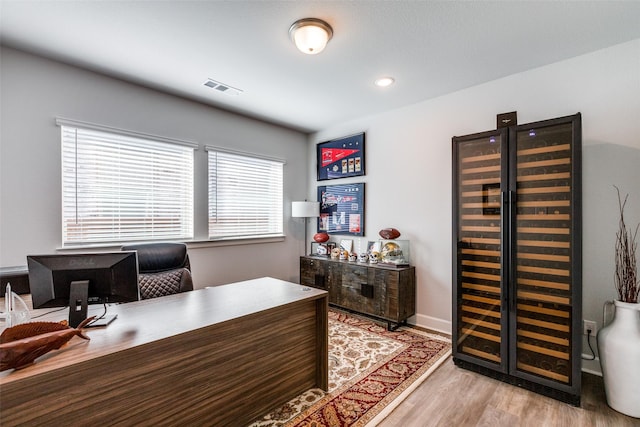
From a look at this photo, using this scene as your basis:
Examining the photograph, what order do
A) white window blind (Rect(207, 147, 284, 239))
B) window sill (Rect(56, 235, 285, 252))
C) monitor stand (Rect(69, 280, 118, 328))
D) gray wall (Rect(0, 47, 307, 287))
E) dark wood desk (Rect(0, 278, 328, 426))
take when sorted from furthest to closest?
1. white window blind (Rect(207, 147, 284, 239))
2. window sill (Rect(56, 235, 285, 252))
3. gray wall (Rect(0, 47, 307, 287))
4. monitor stand (Rect(69, 280, 118, 328))
5. dark wood desk (Rect(0, 278, 328, 426))

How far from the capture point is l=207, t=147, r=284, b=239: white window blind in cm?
373

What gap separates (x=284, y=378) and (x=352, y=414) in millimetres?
503

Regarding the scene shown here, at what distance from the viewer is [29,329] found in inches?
48.8

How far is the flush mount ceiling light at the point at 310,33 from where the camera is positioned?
2006 mm

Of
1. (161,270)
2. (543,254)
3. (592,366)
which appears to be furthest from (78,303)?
(592,366)

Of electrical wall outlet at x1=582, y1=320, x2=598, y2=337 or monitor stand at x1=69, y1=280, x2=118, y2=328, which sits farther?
electrical wall outlet at x1=582, y1=320, x2=598, y2=337

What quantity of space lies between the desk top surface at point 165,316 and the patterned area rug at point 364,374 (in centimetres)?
73

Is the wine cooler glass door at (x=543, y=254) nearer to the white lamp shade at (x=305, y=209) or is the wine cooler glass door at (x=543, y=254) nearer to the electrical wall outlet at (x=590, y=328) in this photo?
the electrical wall outlet at (x=590, y=328)

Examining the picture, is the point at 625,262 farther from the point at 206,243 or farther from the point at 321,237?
the point at 206,243

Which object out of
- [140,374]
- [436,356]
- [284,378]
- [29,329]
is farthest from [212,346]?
[436,356]

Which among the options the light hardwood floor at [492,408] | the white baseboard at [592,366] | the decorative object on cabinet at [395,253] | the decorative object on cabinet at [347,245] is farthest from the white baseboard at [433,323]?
the decorative object on cabinet at [347,245]

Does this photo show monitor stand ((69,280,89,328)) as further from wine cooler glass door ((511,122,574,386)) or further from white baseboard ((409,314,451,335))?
white baseboard ((409,314,451,335))

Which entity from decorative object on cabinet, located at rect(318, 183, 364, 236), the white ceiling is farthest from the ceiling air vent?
decorative object on cabinet, located at rect(318, 183, 364, 236)

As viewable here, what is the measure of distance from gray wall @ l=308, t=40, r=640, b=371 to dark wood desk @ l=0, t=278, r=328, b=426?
5.78 feet
